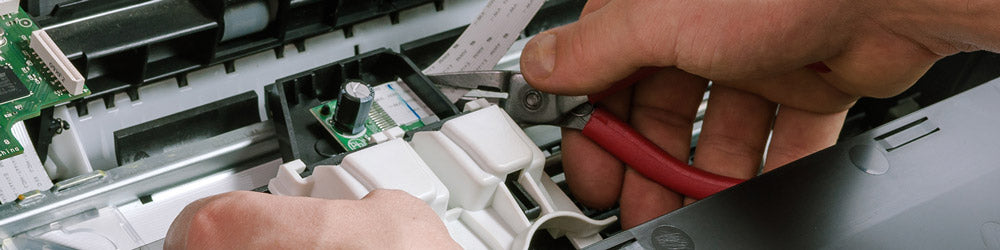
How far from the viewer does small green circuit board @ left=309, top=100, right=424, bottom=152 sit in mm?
1350

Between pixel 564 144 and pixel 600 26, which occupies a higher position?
pixel 600 26

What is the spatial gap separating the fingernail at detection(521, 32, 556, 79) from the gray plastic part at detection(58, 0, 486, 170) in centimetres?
39

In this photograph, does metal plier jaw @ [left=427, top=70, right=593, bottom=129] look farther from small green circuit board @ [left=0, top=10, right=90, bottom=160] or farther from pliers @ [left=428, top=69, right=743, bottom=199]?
small green circuit board @ [left=0, top=10, right=90, bottom=160]

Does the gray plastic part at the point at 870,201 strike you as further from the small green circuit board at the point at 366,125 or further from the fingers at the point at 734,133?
the small green circuit board at the point at 366,125

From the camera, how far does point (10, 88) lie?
1.22 metres

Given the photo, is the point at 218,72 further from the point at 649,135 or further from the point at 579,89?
the point at 649,135

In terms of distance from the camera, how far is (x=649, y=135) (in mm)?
1432

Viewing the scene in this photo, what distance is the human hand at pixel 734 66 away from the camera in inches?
46.9

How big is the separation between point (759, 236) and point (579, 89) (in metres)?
0.40

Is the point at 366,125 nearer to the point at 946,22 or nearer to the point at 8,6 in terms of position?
the point at 8,6

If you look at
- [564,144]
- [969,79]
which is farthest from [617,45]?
[969,79]

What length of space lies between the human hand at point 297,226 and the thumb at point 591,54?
443mm

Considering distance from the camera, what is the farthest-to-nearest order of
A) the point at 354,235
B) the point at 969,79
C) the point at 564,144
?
the point at 969,79 < the point at 564,144 < the point at 354,235

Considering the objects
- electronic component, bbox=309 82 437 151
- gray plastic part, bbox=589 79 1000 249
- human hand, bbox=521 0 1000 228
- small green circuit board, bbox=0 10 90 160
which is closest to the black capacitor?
electronic component, bbox=309 82 437 151
